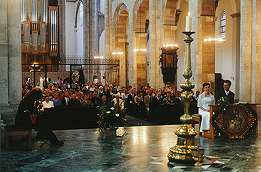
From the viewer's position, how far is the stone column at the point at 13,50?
38.4 ft

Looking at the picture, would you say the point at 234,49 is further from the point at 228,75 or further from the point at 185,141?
the point at 185,141

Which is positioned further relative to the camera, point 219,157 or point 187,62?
point 219,157

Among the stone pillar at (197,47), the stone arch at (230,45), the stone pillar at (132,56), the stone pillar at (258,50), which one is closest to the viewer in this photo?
the stone pillar at (258,50)

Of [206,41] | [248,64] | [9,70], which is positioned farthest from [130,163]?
[206,41]

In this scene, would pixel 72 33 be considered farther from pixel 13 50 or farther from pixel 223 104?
pixel 223 104

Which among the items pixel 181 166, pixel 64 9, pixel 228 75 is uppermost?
pixel 64 9

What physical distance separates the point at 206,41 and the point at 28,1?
25189 mm

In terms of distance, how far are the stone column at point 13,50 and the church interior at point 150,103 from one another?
0.03m

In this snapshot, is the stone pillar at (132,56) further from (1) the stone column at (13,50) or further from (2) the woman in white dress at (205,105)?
(1) the stone column at (13,50)

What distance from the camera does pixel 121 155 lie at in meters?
9.37

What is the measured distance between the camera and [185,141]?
856 centimetres

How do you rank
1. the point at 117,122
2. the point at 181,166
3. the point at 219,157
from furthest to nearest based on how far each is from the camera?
the point at 117,122 < the point at 219,157 < the point at 181,166

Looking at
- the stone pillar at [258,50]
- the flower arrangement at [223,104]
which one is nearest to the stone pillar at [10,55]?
the flower arrangement at [223,104]

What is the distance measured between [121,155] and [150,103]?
9.08 metres
